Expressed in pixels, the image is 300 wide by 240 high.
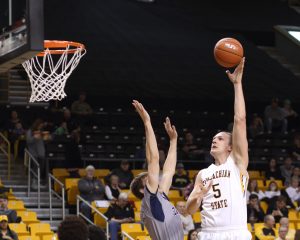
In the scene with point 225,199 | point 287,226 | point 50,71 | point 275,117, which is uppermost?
point 50,71

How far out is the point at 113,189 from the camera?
14578 millimetres

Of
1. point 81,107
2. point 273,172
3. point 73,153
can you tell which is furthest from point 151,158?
point 81,107

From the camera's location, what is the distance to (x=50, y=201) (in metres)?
14.2

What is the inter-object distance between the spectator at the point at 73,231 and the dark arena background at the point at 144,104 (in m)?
7.75

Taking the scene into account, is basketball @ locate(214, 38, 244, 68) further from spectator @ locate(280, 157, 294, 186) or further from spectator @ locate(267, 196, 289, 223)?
spectator @ locate(280, 157, 294, 186)

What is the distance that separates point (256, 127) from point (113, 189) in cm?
596

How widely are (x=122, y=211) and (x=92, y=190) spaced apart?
2.94ft

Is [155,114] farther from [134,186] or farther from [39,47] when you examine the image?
[134,186]

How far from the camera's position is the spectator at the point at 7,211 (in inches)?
494

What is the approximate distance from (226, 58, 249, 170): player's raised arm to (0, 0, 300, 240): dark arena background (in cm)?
625

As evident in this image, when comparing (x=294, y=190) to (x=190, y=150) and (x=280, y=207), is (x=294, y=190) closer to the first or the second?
(x=280, y=207)

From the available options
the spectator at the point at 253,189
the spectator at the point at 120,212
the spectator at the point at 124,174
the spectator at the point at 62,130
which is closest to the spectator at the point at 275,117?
the spectator at the point at 253,189

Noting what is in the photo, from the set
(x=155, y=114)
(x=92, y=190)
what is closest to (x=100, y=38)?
(x=155, y=114)

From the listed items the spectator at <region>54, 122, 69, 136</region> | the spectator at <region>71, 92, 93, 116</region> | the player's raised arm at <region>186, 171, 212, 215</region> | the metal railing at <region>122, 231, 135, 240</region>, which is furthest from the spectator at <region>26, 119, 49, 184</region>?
the player's raised arm at <region>186, 171, 212, 215</region>
